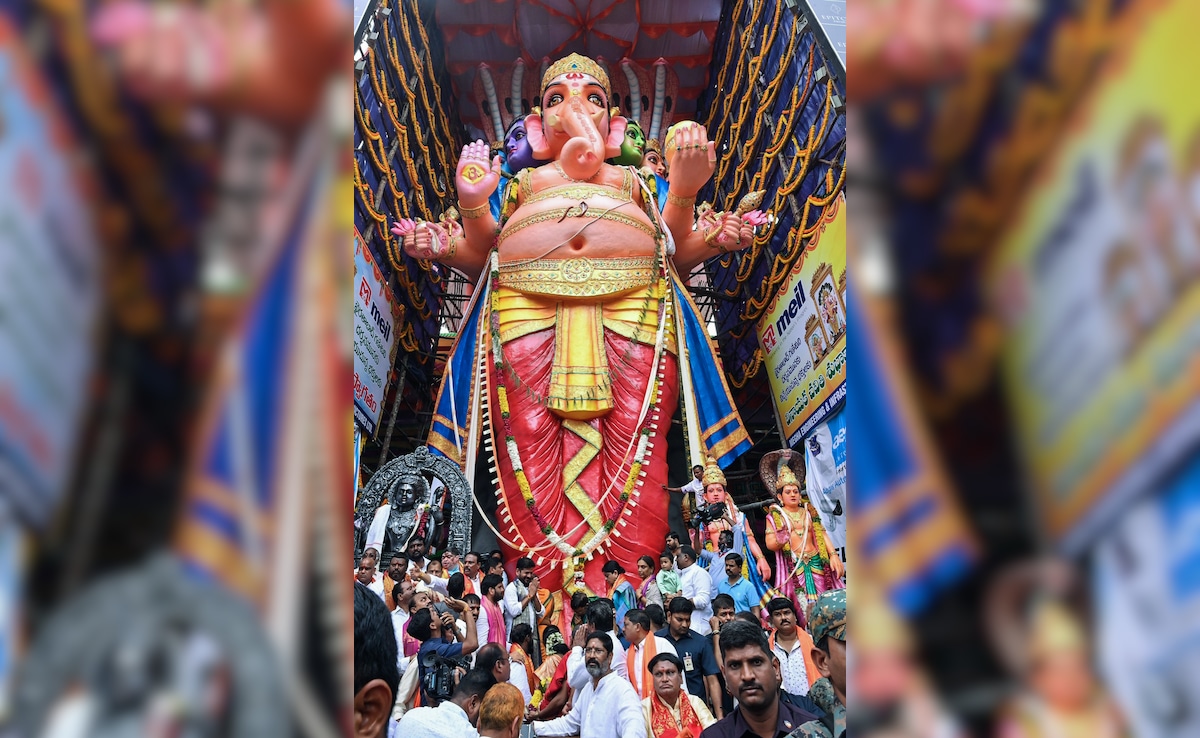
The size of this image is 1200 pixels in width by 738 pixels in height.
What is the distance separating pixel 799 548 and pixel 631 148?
13.8 ft

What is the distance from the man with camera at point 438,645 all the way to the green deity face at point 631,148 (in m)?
5.39

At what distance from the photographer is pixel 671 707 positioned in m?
3.39

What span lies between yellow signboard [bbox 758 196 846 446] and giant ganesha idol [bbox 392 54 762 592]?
2.09 feet
